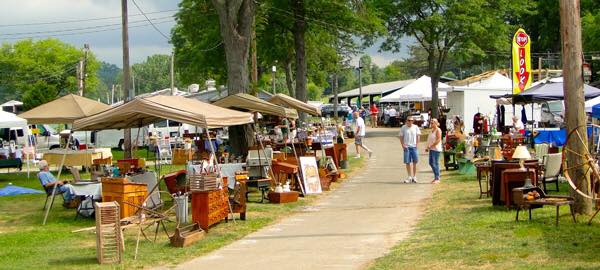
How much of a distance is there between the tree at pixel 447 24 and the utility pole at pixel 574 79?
31.1 meters

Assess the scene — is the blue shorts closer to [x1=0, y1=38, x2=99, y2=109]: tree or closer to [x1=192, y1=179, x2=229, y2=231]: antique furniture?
[x1=192, y1=179, x2=229, y2=231]: antique furniture

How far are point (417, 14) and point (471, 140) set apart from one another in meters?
22.5

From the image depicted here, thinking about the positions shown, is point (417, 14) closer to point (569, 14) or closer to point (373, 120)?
point (373, 120)

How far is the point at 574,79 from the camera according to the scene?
1198cm

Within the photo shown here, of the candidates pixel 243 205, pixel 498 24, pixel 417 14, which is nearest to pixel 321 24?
pixel 417 14

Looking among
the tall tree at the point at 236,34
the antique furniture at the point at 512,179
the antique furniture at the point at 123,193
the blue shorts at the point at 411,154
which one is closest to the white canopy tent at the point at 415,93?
the tall tree at the point at 236,34

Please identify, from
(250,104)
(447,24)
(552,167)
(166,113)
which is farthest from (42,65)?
(552,167)

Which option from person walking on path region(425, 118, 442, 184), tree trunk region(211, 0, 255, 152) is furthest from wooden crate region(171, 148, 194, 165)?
person walking on path region(425, 118, 442, 184)

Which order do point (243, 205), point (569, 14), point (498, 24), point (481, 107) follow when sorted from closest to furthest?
point (569, 14)
point (243, 205)
point (481, 107)
point (498, 24)

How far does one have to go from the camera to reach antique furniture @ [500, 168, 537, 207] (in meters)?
13.6

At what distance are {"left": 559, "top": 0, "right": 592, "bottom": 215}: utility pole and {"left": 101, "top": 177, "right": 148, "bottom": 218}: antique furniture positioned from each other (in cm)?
742

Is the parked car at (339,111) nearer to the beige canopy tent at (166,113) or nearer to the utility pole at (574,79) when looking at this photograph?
the beige canopy tent at (166,113)

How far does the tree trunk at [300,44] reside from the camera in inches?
1487

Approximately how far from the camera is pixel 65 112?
2330cm
